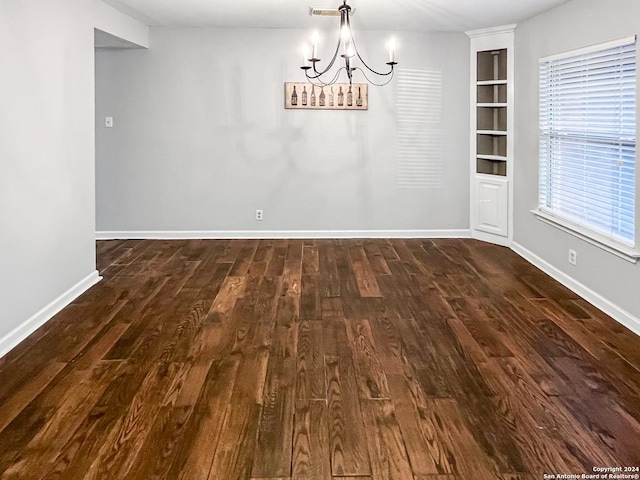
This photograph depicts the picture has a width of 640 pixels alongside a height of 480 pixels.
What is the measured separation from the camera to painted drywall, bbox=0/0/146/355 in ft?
12.4

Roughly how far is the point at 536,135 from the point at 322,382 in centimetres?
374

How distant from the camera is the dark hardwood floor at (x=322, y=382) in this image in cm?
250

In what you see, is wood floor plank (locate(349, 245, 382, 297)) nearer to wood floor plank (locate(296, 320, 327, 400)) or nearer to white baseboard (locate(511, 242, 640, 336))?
wood floor plank (locate(296, 320, 327, 400))

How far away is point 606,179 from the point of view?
4660 mm

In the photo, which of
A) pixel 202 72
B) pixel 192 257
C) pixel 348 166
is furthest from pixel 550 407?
pixel 202 72

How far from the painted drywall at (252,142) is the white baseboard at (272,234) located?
6cm

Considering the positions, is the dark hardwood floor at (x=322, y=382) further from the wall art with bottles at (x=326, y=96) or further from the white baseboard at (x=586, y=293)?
the wall art with bottles at (x=326, y=96)

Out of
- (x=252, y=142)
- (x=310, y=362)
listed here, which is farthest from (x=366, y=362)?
(x=252, y=142)

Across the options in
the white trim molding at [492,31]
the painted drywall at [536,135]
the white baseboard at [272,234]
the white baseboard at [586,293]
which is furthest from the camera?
the white baseboard at [272,234]

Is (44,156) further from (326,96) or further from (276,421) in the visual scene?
(326,96)

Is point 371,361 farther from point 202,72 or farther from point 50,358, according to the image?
point 202,72

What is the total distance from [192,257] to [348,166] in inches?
81.0

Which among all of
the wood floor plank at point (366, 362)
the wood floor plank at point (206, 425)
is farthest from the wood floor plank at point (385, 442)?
the wood floor plank at point (206, 425)

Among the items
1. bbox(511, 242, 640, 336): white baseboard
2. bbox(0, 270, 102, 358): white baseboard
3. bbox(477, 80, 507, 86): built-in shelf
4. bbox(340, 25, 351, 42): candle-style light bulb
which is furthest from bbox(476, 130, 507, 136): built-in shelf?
bbox(0, 270, 102, 358): white baseboard
